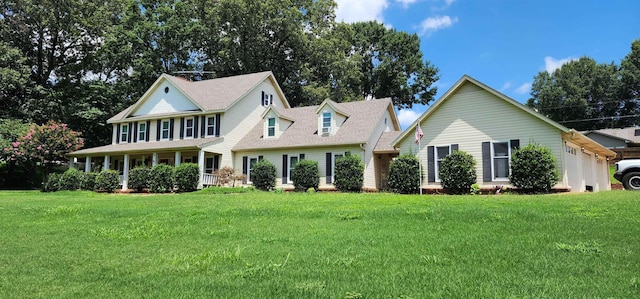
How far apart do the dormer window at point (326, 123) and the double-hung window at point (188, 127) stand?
29.3 ft

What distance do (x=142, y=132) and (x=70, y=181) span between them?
18.4ft

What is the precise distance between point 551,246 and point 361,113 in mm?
20716

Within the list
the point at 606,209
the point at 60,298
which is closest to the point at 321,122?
the point at 606,209

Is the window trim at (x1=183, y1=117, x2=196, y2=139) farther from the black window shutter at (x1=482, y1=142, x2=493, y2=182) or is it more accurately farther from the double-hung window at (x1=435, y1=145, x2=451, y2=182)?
the black window shutter at (x1=482, y1=142, x2=493, y2=182)

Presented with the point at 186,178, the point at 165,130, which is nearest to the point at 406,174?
the point at 186,178

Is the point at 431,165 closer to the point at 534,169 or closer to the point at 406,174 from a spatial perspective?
the point at 406,174

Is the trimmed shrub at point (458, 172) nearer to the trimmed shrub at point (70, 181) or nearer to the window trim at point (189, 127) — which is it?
the window trim at point (189, 127)

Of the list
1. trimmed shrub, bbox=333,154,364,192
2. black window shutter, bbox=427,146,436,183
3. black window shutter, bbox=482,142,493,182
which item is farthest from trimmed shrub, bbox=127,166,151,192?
black window shutter, bbox=482,142,493,182

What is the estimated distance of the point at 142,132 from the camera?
29938mm

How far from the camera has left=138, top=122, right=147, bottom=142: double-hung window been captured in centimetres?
2978

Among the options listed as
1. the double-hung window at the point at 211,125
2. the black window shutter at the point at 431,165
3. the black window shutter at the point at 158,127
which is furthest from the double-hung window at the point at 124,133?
the black window shutter at the point at 431,165

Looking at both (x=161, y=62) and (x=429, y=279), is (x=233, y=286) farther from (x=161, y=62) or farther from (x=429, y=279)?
(x=161, y=62)

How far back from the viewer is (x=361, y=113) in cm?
2628

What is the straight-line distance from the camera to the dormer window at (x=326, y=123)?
82.2 ft
